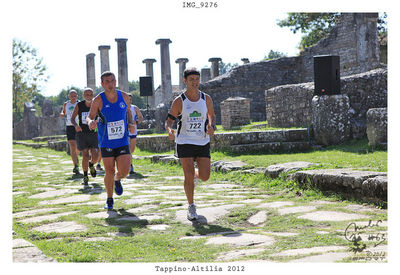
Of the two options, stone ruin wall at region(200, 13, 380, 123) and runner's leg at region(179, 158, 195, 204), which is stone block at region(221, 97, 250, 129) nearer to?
stone ruin wall at region(200, 13, 380, 123)

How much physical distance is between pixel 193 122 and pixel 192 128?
63 mm

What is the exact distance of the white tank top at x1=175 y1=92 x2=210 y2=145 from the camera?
5.32 metres

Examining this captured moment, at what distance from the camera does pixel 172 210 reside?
5723 mm

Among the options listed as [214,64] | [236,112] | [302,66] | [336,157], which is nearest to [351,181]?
[336,157]

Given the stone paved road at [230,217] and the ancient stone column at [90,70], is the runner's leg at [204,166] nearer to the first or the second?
the stone paved road at [230,217]

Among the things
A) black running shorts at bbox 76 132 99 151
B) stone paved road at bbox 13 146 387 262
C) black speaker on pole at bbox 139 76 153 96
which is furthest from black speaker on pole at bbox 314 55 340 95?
black speaker on pole at bbox 139 76 153 96

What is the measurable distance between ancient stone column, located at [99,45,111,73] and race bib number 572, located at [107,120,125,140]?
26.7 meters

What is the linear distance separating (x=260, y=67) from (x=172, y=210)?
1890cm

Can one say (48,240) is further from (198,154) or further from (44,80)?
(44,80)

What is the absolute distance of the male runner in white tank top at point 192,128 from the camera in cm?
532

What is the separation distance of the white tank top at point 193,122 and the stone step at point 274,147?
5.73 metres

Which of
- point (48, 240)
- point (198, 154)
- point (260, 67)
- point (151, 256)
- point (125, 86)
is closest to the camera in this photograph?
point (151, 256)

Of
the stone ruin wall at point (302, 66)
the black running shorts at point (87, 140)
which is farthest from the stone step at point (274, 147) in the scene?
the stone ruin wall at point (302, 66)
